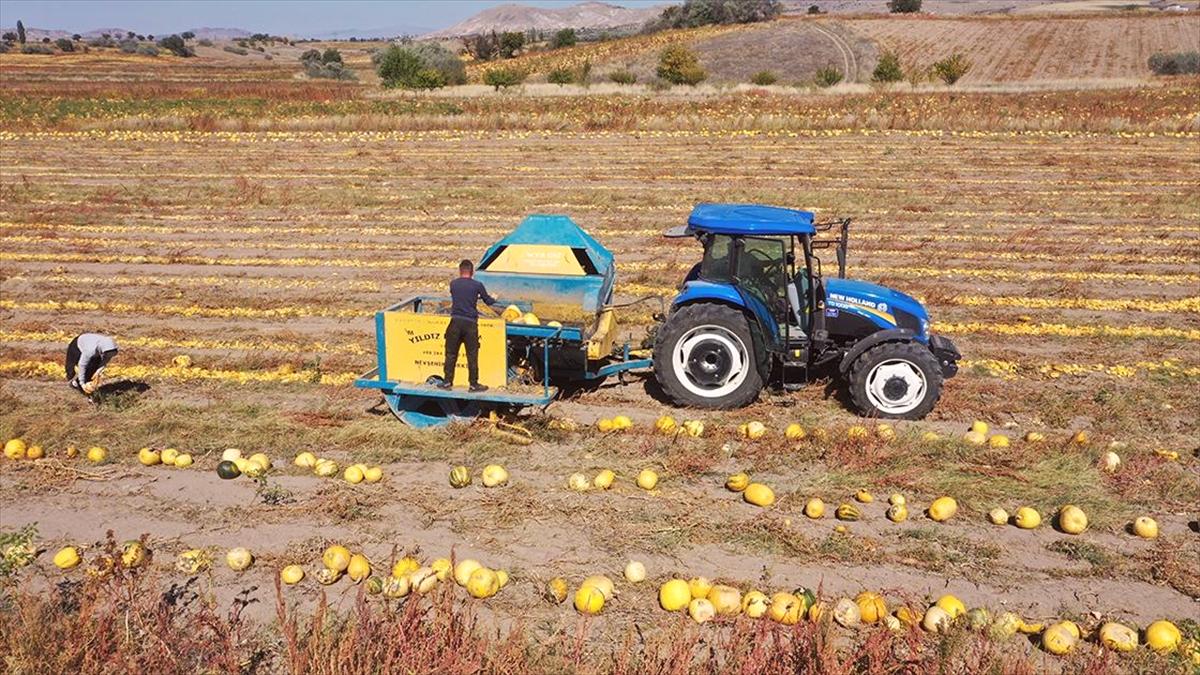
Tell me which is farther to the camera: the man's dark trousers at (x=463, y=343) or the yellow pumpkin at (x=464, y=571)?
the man's dark trousers at (x=463, y=343)

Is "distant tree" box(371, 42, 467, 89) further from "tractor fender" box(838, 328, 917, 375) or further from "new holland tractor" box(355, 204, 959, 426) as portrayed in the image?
"tractor fender" box(838, 328, 917, 375)

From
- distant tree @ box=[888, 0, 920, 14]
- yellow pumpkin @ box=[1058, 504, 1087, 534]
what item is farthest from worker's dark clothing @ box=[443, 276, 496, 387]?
distant tree @ box=[888, 0, 920, 14]

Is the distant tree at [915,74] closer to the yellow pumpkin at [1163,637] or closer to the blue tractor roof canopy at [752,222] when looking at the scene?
the blue tractor roof canopy at [752,222]

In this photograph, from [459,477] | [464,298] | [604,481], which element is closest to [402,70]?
[464,298]

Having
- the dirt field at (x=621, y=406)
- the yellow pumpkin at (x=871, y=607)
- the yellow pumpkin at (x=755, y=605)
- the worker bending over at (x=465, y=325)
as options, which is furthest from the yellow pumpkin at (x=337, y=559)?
the yellow pumpkin at (x=871, y=607)

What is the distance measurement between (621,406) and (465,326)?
1976 mm

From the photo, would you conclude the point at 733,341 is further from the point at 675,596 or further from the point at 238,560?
the point at 238,560

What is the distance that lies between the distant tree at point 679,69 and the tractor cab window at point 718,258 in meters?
46.9

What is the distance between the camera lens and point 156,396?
9078 millimetres

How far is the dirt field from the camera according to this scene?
5703 millimetres

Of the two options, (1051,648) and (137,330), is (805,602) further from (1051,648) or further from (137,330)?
(137,330)

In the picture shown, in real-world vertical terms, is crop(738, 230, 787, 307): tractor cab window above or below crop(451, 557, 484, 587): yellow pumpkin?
above

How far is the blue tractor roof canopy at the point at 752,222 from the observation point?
25.9 feet

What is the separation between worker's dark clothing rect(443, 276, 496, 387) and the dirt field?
673mm
